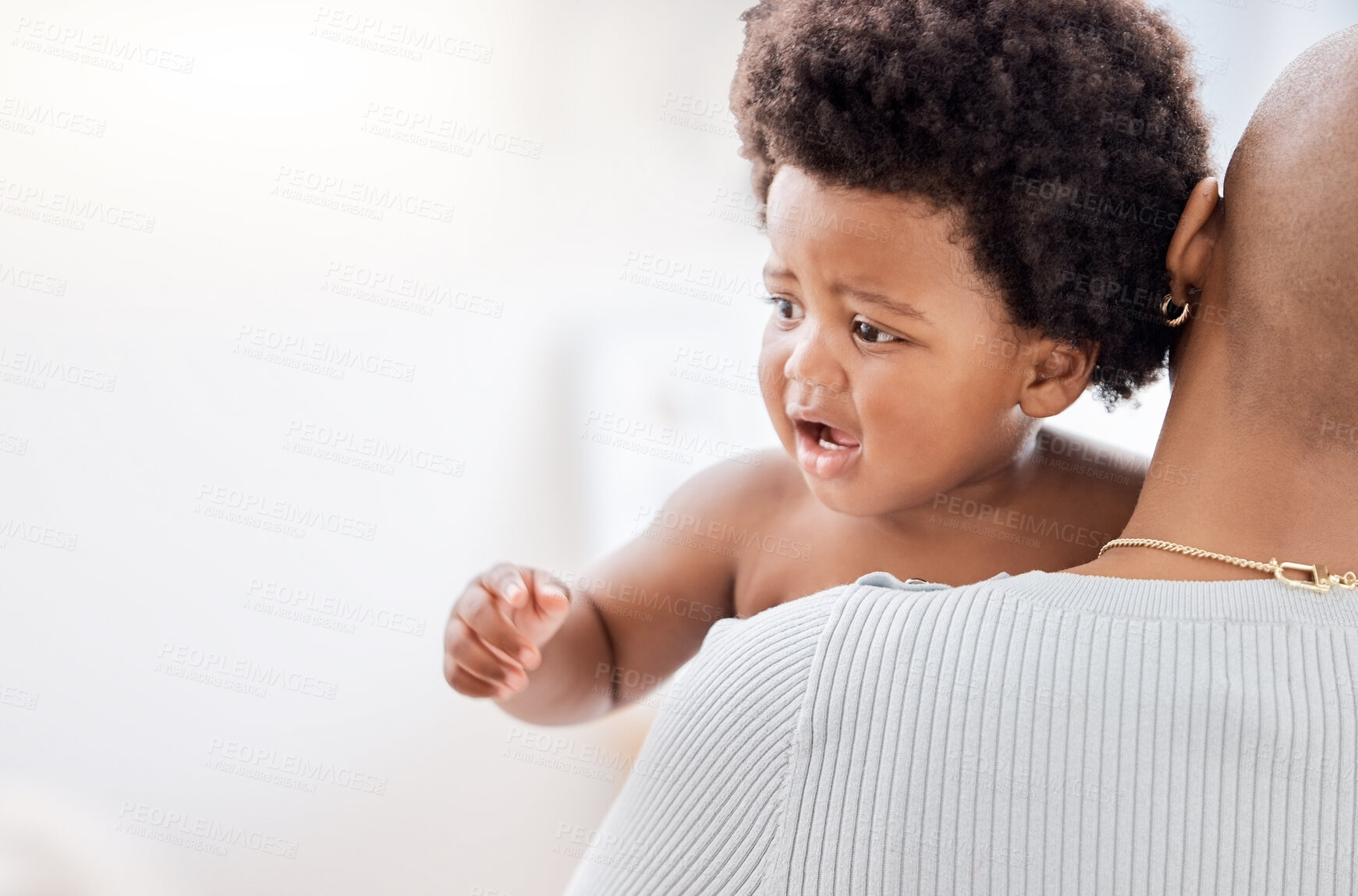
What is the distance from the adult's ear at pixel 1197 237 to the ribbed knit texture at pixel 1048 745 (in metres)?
0.18

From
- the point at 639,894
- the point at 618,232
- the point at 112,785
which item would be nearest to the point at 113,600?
the point at 112,785

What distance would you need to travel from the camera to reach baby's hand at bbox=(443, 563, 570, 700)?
0.75m

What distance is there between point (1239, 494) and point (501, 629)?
1.56 ft

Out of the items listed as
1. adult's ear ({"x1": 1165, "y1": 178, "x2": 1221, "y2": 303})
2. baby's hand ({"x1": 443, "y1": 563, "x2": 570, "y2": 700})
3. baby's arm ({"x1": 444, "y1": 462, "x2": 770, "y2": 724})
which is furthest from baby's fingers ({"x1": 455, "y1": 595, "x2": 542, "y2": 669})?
adult's ear ({"x1": 1165, "y1": 178, "x2": 1221, "y2": 303})

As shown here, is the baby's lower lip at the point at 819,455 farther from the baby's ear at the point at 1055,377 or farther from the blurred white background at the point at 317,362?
the blurred white background at the point at 317,362

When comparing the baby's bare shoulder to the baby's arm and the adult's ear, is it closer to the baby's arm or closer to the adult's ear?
the baby's arm

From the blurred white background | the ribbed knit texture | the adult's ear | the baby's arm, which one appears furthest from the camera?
the blurred white background

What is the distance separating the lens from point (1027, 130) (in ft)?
2.12

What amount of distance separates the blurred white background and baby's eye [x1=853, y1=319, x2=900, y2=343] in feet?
1.68

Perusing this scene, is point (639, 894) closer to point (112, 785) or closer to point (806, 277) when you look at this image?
point (806, 277)

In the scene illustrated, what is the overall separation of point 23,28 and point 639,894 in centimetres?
122

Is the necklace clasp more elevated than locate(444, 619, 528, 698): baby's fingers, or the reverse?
the necklace clasp

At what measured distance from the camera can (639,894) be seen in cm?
56

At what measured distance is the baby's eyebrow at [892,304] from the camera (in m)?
0.68
